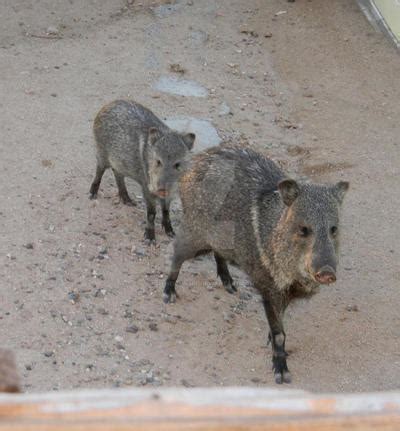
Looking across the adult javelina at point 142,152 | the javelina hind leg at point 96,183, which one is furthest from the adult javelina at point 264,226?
the javelina hind leg at point 96,183

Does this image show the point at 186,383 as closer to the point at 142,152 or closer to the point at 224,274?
the point at 224,274

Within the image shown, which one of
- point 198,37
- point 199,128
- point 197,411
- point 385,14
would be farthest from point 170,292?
point 385,14

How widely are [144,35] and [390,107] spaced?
2.67 meters

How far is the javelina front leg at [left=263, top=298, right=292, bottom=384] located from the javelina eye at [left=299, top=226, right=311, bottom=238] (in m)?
0.46

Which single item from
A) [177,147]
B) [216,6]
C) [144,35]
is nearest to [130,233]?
[177,147]

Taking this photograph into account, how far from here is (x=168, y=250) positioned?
514 cm

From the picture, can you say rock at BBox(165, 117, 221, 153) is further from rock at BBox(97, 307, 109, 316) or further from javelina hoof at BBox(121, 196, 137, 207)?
rock at BBox(97, 307, 109, 316)

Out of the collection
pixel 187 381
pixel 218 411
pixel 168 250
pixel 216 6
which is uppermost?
pixel 218 411

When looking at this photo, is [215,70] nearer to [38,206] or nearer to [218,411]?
[38,206]

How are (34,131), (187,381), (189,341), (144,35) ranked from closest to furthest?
(187,381), (189,341), (34,131), (144,35)

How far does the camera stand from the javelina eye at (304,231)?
377cm

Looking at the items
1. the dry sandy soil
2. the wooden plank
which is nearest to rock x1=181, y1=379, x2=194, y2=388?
the dry sandy soil

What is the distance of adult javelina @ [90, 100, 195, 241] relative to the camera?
5188mm

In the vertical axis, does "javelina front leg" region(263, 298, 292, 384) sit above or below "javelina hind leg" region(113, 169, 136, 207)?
above
